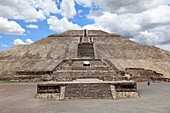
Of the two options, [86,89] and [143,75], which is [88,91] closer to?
[86,89]

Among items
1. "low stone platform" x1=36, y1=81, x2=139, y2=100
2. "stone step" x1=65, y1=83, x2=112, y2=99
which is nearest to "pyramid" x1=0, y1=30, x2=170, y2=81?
"low stone platform" x1=36, y1=81, x2=139, y2=100

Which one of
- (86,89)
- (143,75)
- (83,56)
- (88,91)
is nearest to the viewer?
(88,91)

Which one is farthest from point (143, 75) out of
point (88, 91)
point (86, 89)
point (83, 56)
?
point (88, 91)

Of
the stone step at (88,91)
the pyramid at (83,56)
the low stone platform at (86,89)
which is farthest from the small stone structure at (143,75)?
the stone step at (88,91)

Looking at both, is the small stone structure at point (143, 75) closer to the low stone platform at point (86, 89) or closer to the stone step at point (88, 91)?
the low stone platform at point (86, 89)

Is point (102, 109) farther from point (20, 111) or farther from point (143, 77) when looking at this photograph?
point (143, 77)

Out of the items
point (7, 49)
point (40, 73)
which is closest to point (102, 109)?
point (40, 73)

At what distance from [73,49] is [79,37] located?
1166cm

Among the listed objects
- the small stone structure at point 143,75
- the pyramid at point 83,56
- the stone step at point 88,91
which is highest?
the pyramid at point 83,56

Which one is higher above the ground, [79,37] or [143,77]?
[79,37]

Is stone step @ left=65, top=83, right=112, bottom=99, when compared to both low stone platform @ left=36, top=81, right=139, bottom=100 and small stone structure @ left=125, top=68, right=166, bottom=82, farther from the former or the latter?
small stone structure @ left=125, top=68, right=166, bottom=82

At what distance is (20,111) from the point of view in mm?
11438

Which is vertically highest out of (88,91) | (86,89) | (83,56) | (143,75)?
(83,56)

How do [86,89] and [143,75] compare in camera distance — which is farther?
[143,75]
